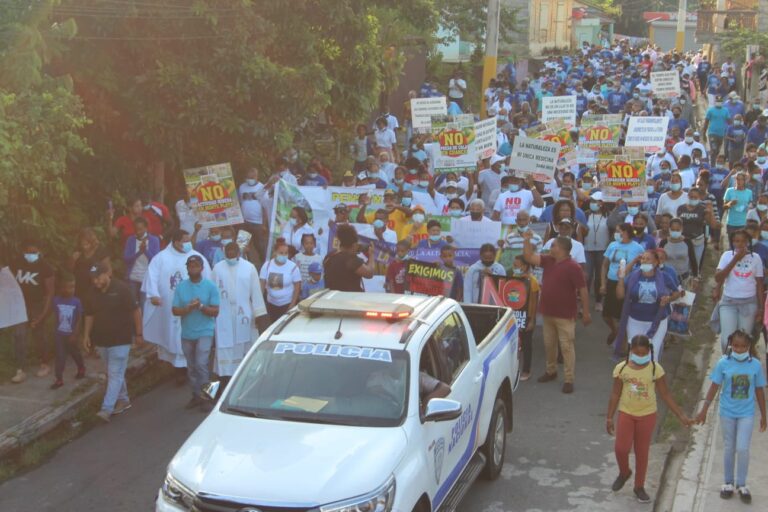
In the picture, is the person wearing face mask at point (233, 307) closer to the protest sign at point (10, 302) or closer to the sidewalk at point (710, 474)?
→ the protest sign at point (10, 302)

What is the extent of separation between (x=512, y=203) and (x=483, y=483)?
7359mm

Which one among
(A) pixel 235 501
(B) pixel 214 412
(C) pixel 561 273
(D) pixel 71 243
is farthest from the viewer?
(D) pixel 71 243

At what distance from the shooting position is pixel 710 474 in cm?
942

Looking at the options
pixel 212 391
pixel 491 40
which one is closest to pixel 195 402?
pixel 212 391

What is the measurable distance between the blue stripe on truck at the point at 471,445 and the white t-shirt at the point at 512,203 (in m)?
5.95

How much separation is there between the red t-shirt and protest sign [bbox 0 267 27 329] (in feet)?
19.1

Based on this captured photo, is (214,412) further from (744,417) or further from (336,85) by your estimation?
(336,85)

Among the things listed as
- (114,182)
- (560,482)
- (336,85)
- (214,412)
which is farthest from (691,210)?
(214,412)

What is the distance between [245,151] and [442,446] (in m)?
10.1

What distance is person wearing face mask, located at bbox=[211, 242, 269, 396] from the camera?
1170cm

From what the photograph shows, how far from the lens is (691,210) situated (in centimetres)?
1552

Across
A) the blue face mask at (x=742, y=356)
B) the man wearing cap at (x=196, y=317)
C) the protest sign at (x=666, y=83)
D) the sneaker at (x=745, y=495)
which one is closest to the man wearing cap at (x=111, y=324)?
the man wearing cap at (x=196, y=317)

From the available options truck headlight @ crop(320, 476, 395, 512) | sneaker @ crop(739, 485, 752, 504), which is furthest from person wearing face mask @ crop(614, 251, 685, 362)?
truck headlight @ crop(320, 476, 395, 512)

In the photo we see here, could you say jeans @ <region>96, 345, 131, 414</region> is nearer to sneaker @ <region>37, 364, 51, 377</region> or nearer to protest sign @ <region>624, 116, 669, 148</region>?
sneaker @ <region>37, 364, 51, 377</region>
